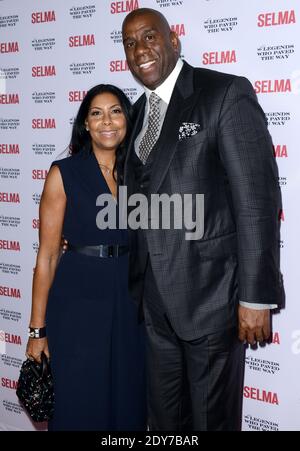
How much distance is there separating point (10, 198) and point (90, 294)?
4.50 feet

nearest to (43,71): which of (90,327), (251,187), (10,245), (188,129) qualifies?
(10,245)

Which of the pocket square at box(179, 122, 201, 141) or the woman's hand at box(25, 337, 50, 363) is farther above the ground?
the pocket square at box(179, 122, 201, 141)

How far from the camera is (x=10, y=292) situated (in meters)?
3.29

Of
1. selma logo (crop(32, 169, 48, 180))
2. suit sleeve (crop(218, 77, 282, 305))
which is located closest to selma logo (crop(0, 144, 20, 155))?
selma logo (crop(32, 169, 48, 180))

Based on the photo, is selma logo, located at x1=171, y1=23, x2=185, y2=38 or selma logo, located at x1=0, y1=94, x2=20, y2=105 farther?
selma logo, located at x1=0, y1=94, x2=20, y2=105

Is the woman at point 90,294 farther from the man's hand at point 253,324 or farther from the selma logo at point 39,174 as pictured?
the selma logo at point 39,174

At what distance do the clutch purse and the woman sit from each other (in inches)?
1.5

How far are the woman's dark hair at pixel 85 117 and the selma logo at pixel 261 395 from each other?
52.4 inches

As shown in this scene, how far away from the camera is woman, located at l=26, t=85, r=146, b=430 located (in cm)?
211

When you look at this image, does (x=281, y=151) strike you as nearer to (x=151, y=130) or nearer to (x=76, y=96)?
(x=151, y=130)

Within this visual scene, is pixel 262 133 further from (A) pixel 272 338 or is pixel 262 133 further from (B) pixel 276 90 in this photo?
(A) pixel 272 338

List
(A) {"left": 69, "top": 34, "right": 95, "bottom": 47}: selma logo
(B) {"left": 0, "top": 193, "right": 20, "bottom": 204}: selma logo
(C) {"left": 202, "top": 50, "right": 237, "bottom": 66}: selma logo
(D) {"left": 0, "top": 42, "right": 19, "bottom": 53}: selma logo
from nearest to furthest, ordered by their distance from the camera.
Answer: (C) {"left": 202, "top": 50, "right": 237, "bottom": 66}: selma logo → (A) {"left": 69, "top": 34, "right": 95, "bottom": 47}: selma logo → (D) {"left": 0, "top": 42, "right": 19, "bottom": 53}: selma logo → (B) {"left": 0, "top": 193, "right": 20, "bottom": 204}: selma logo

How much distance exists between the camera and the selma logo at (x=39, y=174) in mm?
3064

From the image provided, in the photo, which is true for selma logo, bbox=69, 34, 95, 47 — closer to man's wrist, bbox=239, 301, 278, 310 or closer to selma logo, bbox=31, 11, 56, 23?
selma logo, bbox=31, 11, 56, 23
